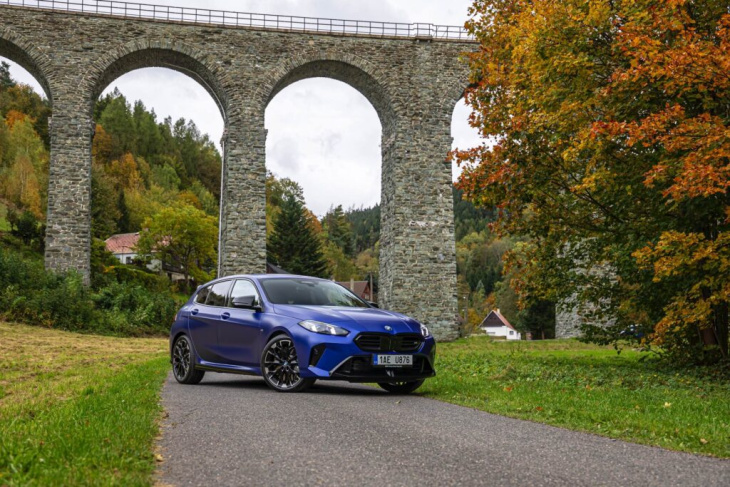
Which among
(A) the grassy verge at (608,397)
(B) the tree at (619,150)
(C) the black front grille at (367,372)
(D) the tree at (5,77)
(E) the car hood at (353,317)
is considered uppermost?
(D) the tree at (5,77)

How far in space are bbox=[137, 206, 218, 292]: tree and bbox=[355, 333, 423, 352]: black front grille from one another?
153 ft

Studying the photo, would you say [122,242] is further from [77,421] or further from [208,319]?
[77,421]

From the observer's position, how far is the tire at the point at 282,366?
28.8ft

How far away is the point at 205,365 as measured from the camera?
10094 millimetres

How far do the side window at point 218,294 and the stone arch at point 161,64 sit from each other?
19192 millimetres

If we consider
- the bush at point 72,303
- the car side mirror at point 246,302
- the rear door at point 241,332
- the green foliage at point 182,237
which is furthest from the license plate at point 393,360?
the green foliage at point 182,237

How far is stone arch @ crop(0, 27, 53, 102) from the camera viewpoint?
27109 millimetres

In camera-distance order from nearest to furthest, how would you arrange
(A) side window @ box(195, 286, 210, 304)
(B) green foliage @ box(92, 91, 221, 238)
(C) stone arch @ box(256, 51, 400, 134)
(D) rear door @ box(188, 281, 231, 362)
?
(D) rear door @ box(188, 281, 231, 362), (A) side window @ box(195, 286, 210, 304), (C) stone arch @ box(256, 51, 400, 134), (B) green foliage @ box(92, 91, 221, 238)

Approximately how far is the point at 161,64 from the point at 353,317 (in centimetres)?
2383

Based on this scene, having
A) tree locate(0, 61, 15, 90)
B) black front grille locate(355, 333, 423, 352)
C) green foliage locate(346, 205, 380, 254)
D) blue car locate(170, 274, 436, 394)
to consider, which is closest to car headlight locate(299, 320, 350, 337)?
blue car locate(170, 274, 436, 394)

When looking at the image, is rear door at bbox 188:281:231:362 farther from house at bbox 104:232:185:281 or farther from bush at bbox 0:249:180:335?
house at bbox 104:232:185:281

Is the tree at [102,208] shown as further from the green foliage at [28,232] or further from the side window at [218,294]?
the side window at [218,294]

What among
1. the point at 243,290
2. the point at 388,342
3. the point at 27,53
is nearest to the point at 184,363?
the point at 243,290

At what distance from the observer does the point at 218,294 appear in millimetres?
10414
